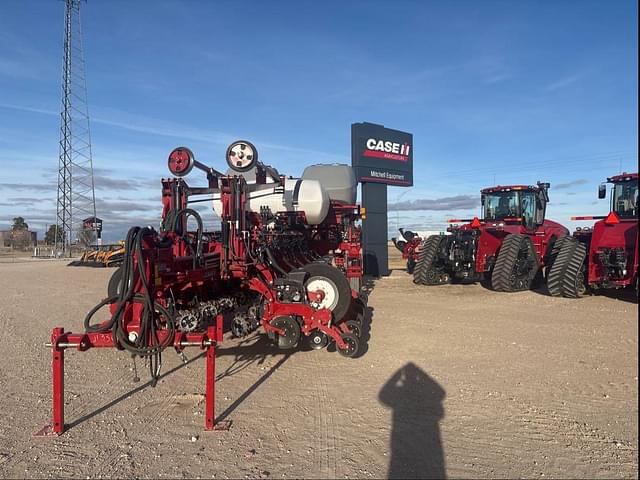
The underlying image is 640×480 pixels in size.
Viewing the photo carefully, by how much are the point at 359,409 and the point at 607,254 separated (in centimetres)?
821

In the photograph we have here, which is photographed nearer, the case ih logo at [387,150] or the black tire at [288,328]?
the black tire at [288,328]

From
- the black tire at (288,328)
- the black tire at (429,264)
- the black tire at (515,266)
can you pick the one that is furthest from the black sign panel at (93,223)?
the black tire at (288,328)

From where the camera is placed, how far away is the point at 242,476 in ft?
11.1

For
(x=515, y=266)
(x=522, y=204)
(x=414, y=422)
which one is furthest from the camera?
(x=522, y=204)

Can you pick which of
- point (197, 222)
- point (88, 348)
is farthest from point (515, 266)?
point (88, 348)

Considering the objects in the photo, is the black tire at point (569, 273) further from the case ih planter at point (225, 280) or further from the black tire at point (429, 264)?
the case ih planter at point (225, 280)

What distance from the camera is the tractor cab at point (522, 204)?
14.4m

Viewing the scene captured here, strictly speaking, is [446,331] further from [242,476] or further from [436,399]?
[242,476]

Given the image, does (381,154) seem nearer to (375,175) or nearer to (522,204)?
(375,175)

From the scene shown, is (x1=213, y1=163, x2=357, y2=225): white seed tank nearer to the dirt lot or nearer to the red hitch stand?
the dirt lot

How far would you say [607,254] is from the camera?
1041 centimetres

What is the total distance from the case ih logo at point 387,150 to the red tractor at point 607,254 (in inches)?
278

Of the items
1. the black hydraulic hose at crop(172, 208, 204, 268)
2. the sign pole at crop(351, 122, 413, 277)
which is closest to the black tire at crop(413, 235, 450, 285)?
the sign pole at crop(351, 122, 413, 277)

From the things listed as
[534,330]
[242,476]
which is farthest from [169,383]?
[534,330]
